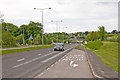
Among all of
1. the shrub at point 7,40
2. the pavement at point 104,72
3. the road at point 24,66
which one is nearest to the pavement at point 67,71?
the pavement at point 104,72

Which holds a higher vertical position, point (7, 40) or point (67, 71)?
point (7, 40)

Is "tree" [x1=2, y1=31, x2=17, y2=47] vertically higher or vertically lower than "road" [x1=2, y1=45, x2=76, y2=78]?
higher

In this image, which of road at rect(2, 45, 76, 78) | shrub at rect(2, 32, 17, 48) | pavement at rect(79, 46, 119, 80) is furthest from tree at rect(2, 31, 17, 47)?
pavement at rect(79, 46, 119, 80)

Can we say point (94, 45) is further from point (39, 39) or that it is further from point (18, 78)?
point (39, 39)

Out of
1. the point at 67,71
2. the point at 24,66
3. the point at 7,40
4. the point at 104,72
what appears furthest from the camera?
the point at 7,40

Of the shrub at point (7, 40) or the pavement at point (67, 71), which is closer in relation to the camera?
the pavement at point (67, 71)

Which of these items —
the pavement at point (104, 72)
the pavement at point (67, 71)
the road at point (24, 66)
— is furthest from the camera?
the road at point (24, 66)

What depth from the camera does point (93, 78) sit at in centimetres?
868

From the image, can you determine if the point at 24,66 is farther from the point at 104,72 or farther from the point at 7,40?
the point at 7,40

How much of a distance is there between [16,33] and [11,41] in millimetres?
54323

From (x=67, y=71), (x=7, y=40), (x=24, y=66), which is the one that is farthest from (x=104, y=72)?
(x=7, y=40)

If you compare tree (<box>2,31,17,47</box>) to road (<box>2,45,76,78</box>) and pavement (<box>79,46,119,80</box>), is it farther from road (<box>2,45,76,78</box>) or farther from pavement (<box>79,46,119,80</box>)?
pavement (<box>79,46,119,80</box>)

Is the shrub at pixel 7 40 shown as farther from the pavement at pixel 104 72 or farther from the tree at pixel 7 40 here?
the pavement at pixel 104 72

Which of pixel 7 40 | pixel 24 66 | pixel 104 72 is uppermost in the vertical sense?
pixel 7 40
